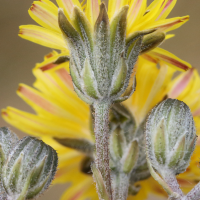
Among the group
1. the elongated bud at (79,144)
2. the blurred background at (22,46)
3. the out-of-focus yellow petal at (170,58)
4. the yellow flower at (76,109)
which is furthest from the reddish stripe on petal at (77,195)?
the blurred background at (22,46)

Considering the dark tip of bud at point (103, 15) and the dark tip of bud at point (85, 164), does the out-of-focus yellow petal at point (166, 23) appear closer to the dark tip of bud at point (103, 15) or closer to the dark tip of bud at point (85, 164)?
the dark tip of bud at point (103, 15)

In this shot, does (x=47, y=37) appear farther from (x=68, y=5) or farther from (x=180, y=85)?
(x=180, y=85)

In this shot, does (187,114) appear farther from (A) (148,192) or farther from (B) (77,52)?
(A) (148,192)

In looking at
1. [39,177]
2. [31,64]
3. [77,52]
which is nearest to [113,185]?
[39,177]

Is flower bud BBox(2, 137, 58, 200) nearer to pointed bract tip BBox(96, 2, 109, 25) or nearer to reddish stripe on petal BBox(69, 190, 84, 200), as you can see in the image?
pointed bract tip BBox(96, 2, 109, 25)

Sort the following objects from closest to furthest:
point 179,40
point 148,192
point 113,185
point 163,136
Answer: point 163,136, point 113,185, point 148,192, point 179,40

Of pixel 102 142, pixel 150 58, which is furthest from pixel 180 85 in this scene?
pixel 102 142

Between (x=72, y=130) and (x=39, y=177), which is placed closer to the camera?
(x=39, y=177)
